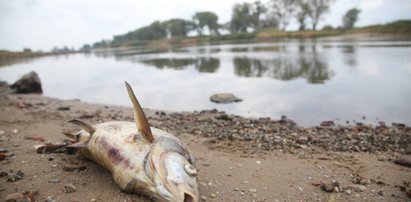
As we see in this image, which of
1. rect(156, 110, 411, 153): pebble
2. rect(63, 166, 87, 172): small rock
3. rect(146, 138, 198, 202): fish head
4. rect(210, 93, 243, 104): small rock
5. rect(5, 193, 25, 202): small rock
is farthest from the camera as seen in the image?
rect(210, 93, 243, 104): small rock

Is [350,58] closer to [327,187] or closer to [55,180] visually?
[327,187]

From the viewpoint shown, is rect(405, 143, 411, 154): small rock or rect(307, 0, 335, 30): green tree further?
rect(307, 0, 335, 30): green tree

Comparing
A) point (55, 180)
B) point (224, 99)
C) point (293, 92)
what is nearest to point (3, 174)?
point (55, 180)

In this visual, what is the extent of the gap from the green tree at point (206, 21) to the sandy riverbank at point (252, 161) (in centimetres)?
11742

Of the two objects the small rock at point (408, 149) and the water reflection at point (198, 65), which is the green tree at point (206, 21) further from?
the small rock at point (408, 149)

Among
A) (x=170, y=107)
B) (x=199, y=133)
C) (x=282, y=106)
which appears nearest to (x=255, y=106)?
(x=282, y=106)

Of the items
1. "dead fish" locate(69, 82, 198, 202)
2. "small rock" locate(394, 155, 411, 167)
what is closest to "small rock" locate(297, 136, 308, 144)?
"small rock" locate(394, 155, 411, 167)

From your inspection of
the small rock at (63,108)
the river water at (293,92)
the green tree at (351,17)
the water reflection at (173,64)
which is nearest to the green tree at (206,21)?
the green tree at (351,17)

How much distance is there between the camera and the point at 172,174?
3.02 meters

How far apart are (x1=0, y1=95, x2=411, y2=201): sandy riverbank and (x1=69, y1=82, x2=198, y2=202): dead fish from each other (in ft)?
1.06

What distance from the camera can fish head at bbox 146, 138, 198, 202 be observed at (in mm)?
A: 2920

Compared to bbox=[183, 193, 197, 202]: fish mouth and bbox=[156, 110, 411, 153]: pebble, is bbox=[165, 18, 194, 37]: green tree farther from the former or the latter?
bbox=[183, 193, 197, 202]: fish mouth

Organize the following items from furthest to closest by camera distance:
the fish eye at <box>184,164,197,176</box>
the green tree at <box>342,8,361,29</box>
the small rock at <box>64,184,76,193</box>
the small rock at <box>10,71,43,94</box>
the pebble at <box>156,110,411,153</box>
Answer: the green tree at <box>342,8,361,29</box>
the small rock at <box>10,71,43,94</box>
the pebble at <box>156,110,411,153</box>
the small rock at <box>64,184,76,193</box>
the fish eye at <box>184,164,197,176</box>

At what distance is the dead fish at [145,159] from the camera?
9.78 ft
